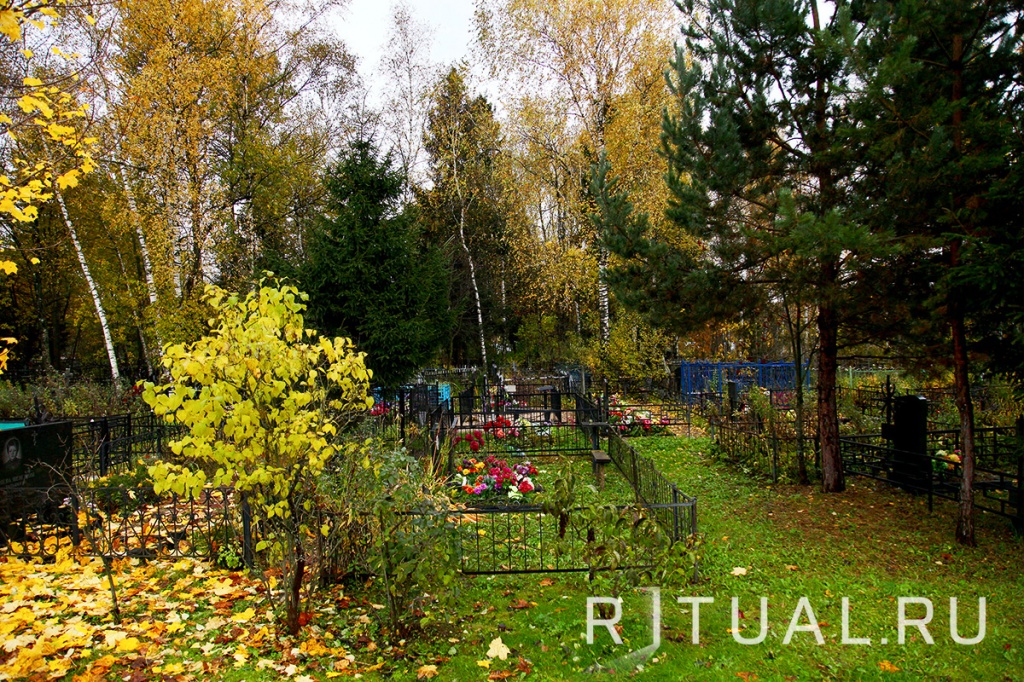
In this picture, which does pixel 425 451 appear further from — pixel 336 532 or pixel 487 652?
pixel 487 652

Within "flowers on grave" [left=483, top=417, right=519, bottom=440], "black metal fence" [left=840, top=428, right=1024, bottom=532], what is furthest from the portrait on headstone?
"black metal fence" [left=840, top=428, right=1024, bottom=532]

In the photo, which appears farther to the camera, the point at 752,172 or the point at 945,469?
the point at 945,469

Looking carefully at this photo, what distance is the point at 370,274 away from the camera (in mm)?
12883

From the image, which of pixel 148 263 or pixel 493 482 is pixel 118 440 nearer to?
pixel 493 482

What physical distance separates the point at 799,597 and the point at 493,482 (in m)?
4.58

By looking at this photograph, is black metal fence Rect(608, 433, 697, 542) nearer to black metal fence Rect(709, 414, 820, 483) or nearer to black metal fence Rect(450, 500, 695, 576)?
black metal fence Rect(450, 500, 695, 576)

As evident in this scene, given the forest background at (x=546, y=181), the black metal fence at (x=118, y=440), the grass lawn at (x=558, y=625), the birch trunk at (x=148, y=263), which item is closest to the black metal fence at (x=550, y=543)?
the grass lawn at (x=558, y=625)

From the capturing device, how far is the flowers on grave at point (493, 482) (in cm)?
864

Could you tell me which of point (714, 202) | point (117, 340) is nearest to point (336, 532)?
point (714, 202)

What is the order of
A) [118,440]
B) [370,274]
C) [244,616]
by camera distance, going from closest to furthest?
[244,616] → [118,440] → [370,274]

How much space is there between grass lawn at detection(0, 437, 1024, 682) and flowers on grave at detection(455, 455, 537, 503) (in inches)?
110

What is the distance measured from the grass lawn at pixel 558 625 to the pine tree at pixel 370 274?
7388mm

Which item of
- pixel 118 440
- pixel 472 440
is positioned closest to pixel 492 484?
pixel 472 440

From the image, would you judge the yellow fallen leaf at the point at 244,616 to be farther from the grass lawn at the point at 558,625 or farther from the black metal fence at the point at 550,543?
the black metal fence at the point at 550,543
